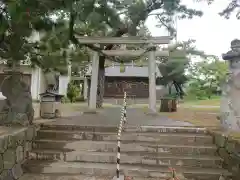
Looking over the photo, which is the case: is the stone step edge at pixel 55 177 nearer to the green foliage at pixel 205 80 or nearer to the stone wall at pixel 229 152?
the stone wall at pixel 229 152

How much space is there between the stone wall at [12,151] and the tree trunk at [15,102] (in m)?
0.38

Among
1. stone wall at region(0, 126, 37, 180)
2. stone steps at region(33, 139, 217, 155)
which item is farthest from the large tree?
stone steps at region(33, 139, 217, 155)

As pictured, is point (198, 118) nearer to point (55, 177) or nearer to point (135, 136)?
point (135, 136)

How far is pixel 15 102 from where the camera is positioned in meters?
6.08

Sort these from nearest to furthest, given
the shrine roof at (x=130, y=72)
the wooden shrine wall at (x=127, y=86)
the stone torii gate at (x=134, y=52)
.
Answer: the stone torii gate at (x=134, y=52) → the shrine roof at (x=130, y=72) → the wooden shrine wall at (x=127, y=86)

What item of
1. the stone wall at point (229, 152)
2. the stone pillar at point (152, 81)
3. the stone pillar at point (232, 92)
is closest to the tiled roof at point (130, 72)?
the stone pillar at point (152, 81)

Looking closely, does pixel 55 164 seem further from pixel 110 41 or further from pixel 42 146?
pixel 110 41

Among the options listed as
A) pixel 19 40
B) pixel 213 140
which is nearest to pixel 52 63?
pixel 19 40

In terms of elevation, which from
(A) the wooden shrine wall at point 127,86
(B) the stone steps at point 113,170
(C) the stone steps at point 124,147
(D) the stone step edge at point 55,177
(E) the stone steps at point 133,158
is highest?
(A) the wooden shrine wall at point 127,86

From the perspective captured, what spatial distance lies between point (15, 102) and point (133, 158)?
110 inches

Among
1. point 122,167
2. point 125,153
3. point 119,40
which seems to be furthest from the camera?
point 119,40

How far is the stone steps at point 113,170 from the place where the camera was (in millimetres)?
5090

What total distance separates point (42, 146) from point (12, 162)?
3.34ft

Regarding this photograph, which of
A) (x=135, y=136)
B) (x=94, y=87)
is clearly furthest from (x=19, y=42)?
(x=94, y=87)
